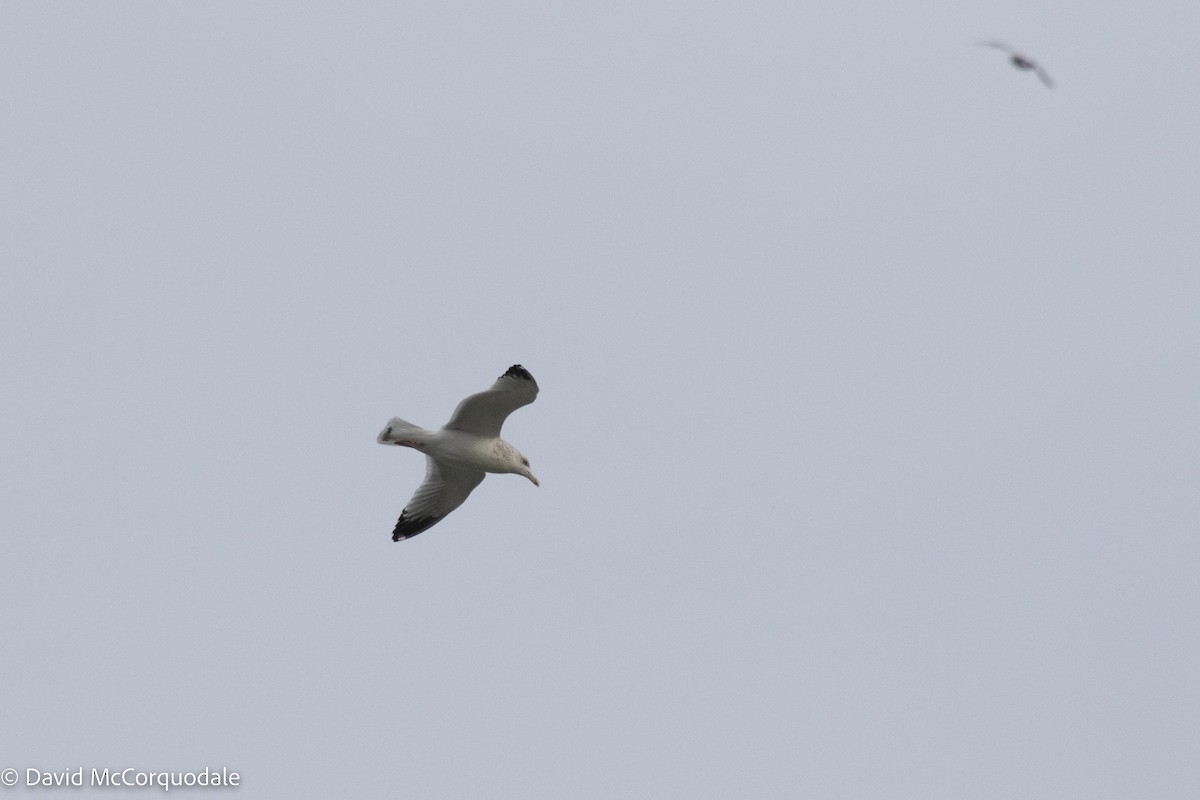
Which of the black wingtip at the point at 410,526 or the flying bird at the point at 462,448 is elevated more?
the flying bird at the point at 462,448

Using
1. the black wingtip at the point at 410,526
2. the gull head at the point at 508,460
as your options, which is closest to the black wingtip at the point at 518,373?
the gull head at the point at 508,460

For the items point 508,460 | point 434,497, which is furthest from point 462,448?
point 434,497

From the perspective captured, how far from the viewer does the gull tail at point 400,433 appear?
58.1ft

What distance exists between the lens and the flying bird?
16.7 meters

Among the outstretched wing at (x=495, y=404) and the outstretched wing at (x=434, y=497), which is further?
the outstretched wing at (x=434, y=497)

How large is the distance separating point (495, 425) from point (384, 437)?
4.79 feet

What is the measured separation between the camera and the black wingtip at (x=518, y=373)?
1627 centimetres

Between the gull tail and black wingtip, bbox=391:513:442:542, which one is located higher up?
the gull tail

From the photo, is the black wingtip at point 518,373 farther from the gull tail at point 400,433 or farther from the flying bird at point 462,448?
the gull tail at point 400,433

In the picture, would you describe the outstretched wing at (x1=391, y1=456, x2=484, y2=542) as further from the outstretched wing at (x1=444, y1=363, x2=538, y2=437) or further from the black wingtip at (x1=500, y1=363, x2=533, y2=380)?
the black wingtip at (x1=500, y1=363, x2=533, y2=380)

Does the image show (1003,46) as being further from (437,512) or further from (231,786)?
(231,786)

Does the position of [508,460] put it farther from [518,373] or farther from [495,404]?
[518,373]

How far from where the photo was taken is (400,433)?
17781 mm

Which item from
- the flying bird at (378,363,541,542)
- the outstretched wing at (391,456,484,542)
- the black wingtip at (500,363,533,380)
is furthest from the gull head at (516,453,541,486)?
the black wingtip at (500,363,533,380)
